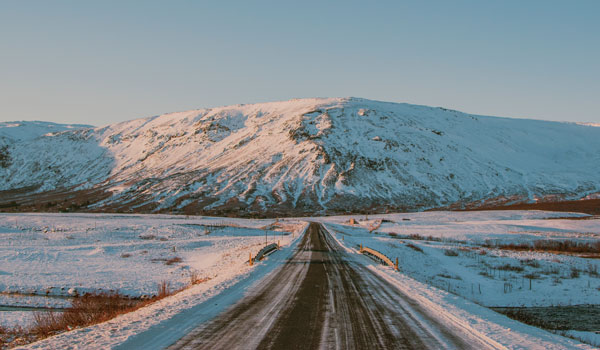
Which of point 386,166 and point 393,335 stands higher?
point 386,166

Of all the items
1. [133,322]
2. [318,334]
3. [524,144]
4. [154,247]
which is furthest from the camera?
[524,144]

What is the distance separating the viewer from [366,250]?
3044cm

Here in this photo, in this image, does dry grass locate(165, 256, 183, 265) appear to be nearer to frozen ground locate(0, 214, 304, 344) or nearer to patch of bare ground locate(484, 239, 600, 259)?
frozen ground locate(0, 214, 304, 344)

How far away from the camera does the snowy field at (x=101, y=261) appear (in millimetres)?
20797

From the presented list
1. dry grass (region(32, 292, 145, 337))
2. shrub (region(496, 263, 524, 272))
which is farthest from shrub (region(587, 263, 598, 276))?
dry grass (region(32, 292, 145, 337))

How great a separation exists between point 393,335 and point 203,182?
121 metres

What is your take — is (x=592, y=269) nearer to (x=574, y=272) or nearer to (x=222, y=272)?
(x=574, y=272)

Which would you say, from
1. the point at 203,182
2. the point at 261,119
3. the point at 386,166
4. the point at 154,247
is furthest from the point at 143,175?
the point at 154,247

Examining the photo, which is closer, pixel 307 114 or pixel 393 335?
pixel 393 335

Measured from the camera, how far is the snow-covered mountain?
118375 millimetres

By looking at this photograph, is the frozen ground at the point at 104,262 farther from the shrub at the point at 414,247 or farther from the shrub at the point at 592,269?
the shrub at the point at 592,269

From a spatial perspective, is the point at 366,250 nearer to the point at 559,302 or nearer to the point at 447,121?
the point at 559,302

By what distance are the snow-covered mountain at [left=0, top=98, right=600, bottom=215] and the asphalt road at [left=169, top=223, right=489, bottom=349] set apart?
86.4m

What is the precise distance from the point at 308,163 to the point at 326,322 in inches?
4937
